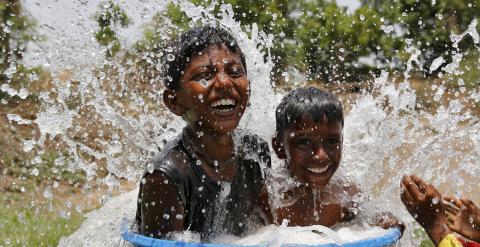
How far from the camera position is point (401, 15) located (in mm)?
11641

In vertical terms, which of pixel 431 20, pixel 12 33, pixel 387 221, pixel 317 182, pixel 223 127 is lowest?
pixel 387 221

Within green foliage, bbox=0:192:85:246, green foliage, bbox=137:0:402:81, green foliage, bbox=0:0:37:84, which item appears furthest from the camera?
green foliage, bbox=137:0:402:81

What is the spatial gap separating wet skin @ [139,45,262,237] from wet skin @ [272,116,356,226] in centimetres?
29

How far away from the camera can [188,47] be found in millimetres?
2604

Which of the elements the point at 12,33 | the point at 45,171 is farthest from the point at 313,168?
the point at 12,33

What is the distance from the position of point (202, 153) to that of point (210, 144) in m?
0.05

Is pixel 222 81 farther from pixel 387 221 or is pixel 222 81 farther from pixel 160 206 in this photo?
pixel 387 221

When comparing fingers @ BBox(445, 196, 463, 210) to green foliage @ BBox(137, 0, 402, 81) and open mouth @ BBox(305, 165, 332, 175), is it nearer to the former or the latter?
open mouth @ BBox(305, 165, 332, 175)

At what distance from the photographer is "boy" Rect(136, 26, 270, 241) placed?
240 centimetres

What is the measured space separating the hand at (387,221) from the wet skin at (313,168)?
0.20m

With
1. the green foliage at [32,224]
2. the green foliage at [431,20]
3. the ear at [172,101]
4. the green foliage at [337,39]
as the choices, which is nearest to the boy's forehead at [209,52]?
the ear at [172,101]

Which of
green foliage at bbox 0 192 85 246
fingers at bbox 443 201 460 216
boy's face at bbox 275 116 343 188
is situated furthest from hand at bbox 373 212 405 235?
green foliage at bbox 0 192 85 246

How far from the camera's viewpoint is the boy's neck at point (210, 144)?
261 centimetres

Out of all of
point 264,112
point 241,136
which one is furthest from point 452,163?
point 241,136
